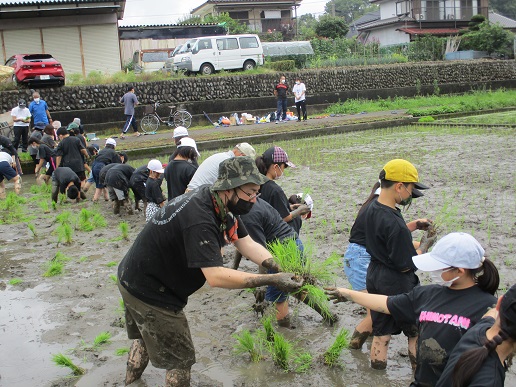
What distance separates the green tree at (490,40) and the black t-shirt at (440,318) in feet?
125

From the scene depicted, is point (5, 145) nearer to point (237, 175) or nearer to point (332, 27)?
point (237, 175)

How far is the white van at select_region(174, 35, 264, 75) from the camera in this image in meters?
26.0

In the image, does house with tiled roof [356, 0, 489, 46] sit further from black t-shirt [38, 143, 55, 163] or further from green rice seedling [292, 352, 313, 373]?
green rice seedling [292, 352, 313, 373]

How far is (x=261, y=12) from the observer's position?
49.2 meters

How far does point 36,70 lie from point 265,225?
62.0 feet

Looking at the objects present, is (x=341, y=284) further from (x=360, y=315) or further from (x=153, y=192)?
(x=153, y=192)

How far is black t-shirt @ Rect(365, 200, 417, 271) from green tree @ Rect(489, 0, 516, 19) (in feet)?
274

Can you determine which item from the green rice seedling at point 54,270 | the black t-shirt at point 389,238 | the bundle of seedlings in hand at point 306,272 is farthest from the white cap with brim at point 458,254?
the green rice seedling at point 54,270

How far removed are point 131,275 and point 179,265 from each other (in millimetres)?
342

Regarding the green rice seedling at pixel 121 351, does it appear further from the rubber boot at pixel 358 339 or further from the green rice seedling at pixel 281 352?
the rubber boot at pixel 358 339

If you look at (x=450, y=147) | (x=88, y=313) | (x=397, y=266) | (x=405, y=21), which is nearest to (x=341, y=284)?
(x=397, y=266)

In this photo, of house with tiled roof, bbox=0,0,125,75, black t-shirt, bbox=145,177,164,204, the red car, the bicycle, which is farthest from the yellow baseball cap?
house with tiled roof, bbox=0,0,125,75

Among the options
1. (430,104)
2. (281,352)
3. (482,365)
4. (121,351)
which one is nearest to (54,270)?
(121,351)

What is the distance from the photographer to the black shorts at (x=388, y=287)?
160 inches
